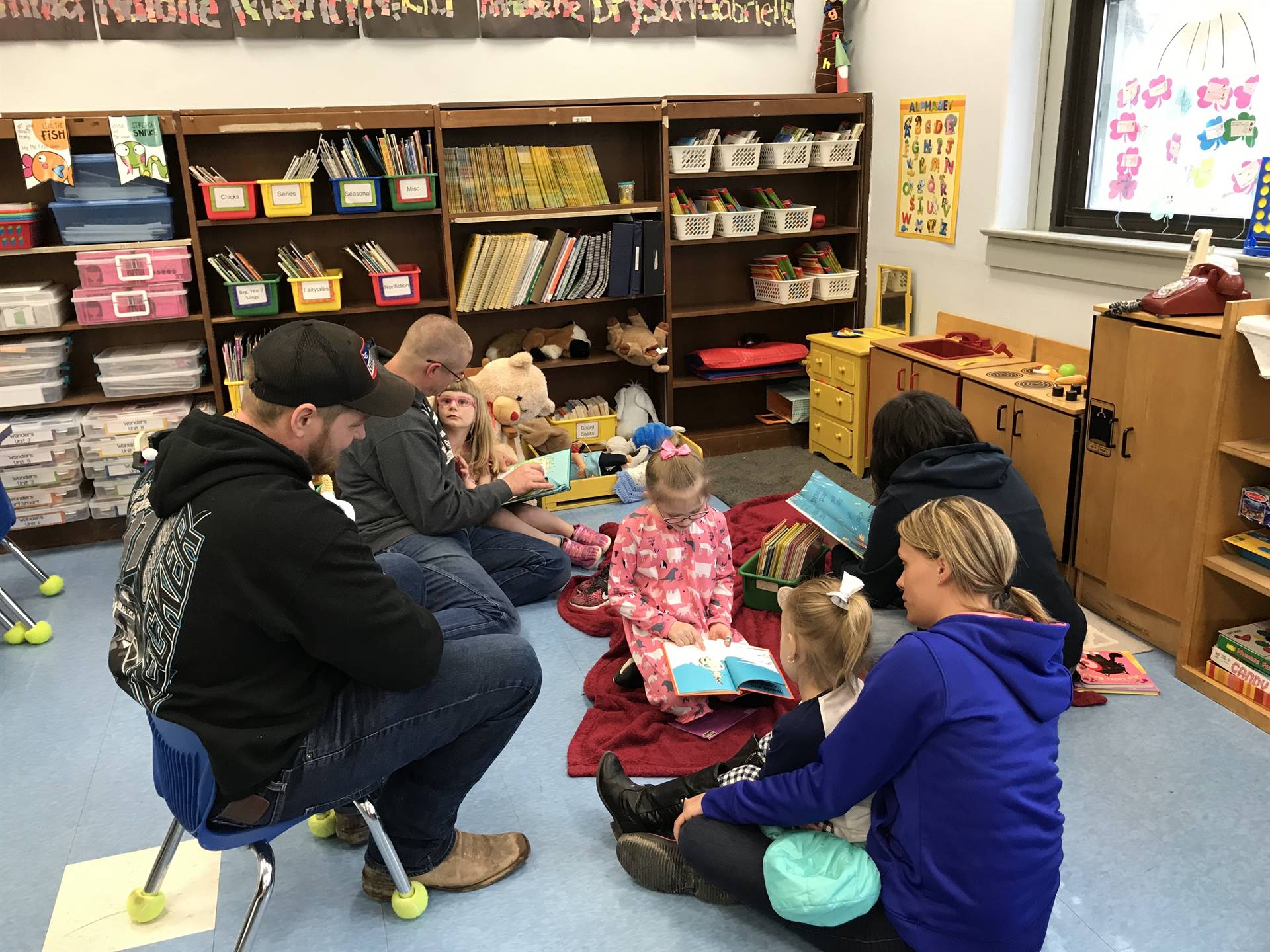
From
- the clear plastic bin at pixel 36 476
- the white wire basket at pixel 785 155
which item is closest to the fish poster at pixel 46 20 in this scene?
the clear plastic bin at pixel 36 476

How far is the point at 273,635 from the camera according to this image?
1519mm

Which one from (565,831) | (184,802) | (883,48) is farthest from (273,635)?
(883,48)

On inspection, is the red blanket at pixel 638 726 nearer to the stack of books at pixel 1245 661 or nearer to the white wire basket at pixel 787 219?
the stack of books at pixel 1245 661

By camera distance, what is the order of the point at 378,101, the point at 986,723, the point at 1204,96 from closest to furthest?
the point at 986,723, the point at 1204,96, the point at 378,101

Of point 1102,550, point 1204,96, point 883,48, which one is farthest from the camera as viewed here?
point 883,48

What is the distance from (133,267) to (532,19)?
201 cm

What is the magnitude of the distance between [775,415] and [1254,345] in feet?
9.41

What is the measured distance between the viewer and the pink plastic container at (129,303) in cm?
384

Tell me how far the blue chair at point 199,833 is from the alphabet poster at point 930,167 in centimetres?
361

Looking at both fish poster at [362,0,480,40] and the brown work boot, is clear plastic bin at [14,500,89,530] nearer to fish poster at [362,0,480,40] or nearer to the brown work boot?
fish poster at [362,0,480,40]

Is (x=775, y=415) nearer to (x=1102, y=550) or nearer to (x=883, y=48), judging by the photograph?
(x=883, y=48)

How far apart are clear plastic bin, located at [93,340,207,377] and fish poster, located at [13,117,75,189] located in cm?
71

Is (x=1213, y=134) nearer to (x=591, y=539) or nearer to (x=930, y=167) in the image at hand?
(x=930, y=167)

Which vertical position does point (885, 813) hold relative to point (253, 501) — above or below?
below
